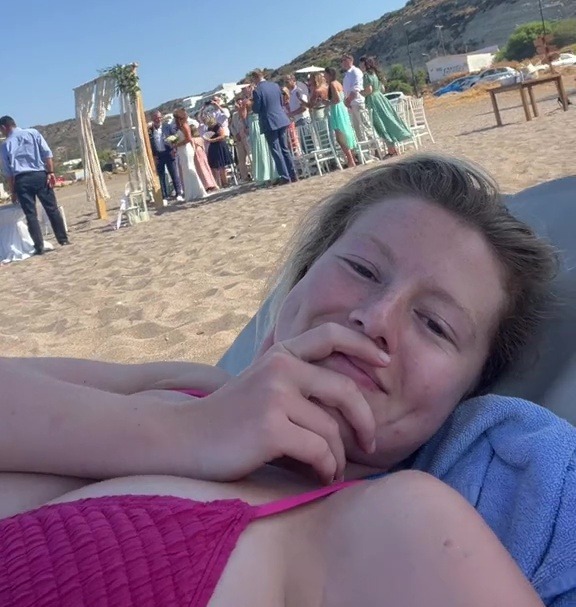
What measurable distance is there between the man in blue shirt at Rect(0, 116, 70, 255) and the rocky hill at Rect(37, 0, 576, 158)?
2388 inches

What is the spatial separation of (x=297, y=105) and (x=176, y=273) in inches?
293

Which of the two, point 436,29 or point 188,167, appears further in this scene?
point 436,29

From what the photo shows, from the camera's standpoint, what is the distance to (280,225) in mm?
6805

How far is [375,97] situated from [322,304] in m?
11.2

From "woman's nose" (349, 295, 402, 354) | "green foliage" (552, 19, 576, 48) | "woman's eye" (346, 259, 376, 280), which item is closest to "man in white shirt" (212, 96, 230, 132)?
"woman's eye" (346, 259, 376, 280)

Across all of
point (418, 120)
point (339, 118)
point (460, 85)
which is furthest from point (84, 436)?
point (460, 85)

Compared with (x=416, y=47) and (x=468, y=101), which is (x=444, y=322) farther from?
(x=416, y=47)

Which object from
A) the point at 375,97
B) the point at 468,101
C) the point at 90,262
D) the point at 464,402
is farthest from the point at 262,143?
the point at 468,101

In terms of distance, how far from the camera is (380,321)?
3.91 feet

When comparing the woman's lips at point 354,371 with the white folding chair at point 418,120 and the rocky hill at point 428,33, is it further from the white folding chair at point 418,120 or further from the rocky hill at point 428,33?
the rocky hill at point 428,33

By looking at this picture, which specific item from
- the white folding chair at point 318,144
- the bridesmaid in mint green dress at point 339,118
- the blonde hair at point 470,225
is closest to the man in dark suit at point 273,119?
the white folding chair at point 318,144

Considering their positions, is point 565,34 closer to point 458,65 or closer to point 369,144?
point 458,65

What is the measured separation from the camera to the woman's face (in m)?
1.20

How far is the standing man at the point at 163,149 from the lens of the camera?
14.5m
